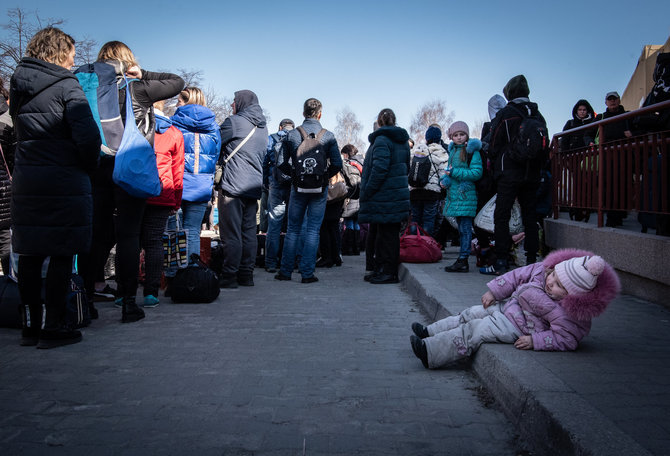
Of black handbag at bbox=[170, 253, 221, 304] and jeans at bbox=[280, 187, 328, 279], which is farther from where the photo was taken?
jeans at bbox=[280, 187, 328, 279]

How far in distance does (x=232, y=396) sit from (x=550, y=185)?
20.7 ft

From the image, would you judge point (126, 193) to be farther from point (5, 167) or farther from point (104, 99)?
point (5, 167)

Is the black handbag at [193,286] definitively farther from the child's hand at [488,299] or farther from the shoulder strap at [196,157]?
the child's hand at [488,299]

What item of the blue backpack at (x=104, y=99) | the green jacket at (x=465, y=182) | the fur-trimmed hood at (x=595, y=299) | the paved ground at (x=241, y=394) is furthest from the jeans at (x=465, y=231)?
the blue backpack at (x=104, y=99)

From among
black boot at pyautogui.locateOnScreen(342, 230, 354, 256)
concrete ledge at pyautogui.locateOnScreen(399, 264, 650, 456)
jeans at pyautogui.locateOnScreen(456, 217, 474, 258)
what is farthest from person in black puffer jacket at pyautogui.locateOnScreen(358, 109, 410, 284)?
black boot at pyautogui.locateOnScreen(342, 230, 354, 256)

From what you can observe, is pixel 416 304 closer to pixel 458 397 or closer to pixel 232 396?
pixel 458 397

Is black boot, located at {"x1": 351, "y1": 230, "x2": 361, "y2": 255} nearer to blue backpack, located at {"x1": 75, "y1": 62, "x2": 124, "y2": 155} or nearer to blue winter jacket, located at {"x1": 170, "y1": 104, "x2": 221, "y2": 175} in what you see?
blue winter jacket, located at {"x1": 170, "y1": 104, "x2": 221, "y2": 175}

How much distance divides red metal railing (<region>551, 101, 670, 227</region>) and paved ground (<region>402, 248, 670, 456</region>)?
→ 1252mm

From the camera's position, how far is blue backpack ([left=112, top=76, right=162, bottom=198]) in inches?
196

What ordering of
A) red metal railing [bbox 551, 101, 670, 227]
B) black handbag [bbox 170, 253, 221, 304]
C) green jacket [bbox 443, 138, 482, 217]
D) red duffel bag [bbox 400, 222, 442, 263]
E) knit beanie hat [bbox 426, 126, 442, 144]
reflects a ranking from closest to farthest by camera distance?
red metal railing [bbox 551, 101, 670, 227]
black handbag [bbox 170, 253, 221, 304]
green jacket [bbox 443, 138, 482, 217]
red duffel bag [bbox 400, 222, 442, 263]
knit beanie hat [bbox 426, 126, 442, 144]

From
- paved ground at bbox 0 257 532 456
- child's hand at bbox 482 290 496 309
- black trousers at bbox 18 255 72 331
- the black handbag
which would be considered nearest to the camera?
paved ground at bbox 0 257 532 456

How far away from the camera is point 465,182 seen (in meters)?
8.08

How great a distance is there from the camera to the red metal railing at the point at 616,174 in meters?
5.32

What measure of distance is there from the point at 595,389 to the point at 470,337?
40.4 inches
